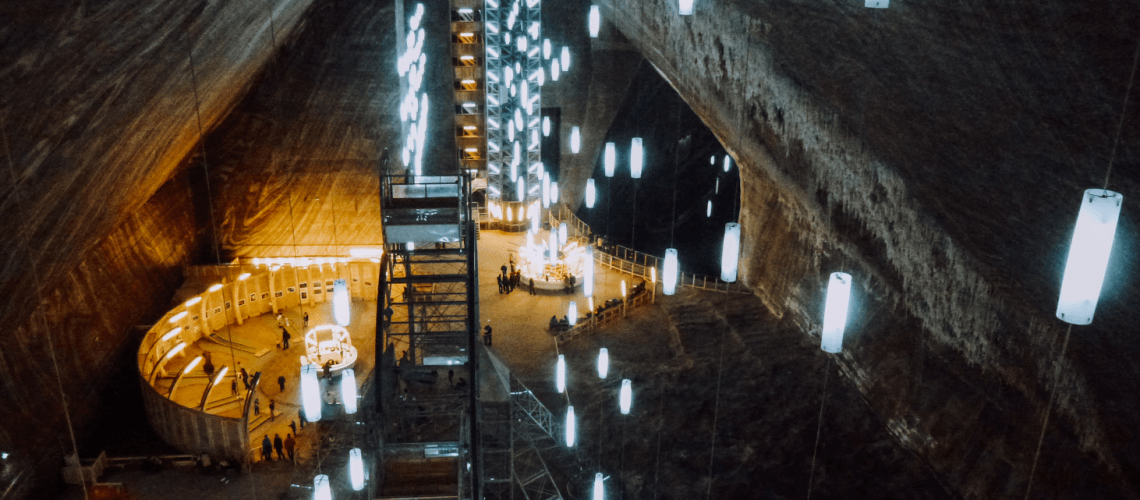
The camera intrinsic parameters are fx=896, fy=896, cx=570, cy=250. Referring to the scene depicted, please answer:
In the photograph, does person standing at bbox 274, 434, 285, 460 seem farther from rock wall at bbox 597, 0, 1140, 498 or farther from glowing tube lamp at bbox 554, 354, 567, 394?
rock wall at bbox 597, 0, 1140, 498

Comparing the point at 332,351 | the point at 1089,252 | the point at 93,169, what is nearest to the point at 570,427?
the point at 332,351

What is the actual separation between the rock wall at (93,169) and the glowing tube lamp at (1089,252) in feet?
21.5

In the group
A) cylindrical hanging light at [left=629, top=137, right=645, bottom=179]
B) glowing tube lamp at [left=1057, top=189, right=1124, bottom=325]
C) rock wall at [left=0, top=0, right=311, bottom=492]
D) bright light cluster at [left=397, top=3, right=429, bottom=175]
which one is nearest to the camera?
glowing tube lamp at [left=1057, top=189, right=1124, bottom=325]

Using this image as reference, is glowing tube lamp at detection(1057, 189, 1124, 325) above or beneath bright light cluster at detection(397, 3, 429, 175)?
beneath

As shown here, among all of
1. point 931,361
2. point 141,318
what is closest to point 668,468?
point 931,361

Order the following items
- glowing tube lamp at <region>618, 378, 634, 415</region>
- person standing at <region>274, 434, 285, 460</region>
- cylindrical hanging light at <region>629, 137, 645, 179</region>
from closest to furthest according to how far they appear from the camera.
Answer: glowing tube lamp at <region>618, 378, 634, 415</region>
cylindrical hanging light at <region>629, 137, 645, 179</region>
person standing at <region>274, 434, 285, 460</region>

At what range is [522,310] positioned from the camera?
701 inches

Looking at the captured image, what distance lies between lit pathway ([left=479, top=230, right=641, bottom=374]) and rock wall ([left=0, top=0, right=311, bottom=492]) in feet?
20.6

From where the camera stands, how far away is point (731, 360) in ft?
49.8

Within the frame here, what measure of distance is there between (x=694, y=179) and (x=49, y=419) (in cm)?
1842

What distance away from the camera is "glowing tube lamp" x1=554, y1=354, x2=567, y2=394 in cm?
1402

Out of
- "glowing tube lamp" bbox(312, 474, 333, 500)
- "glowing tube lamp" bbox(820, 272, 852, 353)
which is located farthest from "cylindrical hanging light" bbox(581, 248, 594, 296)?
"glowing tube lamp" bbox(820, 272, 852, 353)

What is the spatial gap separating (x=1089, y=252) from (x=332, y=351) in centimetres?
1385

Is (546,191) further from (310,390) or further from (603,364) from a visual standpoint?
(310,390)
